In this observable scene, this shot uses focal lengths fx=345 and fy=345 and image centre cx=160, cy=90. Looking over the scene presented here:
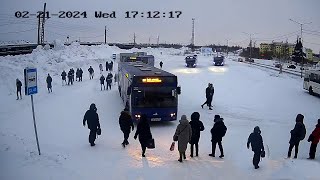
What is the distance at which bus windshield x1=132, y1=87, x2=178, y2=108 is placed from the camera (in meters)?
17.2

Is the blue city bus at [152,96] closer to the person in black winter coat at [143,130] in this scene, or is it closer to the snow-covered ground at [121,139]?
the snow-covered ground at [121,139]

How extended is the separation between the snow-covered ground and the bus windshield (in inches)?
50.3

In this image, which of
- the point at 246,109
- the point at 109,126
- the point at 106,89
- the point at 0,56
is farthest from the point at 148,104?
the point at 0,56

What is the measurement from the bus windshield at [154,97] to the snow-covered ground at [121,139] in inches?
50.3

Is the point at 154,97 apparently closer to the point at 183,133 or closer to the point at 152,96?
the point at 152,96

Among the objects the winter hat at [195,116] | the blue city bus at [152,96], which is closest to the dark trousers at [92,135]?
the winter hat at [195,116]

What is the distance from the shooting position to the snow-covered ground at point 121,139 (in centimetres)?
1031

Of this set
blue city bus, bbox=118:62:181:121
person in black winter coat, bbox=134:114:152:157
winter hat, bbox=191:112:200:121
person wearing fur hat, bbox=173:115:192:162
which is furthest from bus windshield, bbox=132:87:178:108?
person wearing fur hat, bbox=173:115:192:162

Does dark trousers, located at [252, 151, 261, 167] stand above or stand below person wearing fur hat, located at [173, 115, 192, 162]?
below

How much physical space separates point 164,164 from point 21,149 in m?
4.85

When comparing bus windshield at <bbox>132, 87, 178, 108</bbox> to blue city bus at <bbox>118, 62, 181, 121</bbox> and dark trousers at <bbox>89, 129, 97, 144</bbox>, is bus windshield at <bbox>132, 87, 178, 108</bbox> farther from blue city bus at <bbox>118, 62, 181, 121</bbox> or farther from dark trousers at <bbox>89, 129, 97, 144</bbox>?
dark trousers at <bbox>89, 129, 97, 144</bbox>

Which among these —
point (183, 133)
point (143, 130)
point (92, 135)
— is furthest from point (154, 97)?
point (183, 133)

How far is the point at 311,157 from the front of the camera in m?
12.3

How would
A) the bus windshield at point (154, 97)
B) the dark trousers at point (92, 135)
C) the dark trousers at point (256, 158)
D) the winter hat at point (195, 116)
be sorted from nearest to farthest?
1. the dark trousers at point (256, 158)
2. the winter hat at point (195, 116)
3. the dark trousers at point (92, 135)
4. the bus windshield at point (154, 97)
